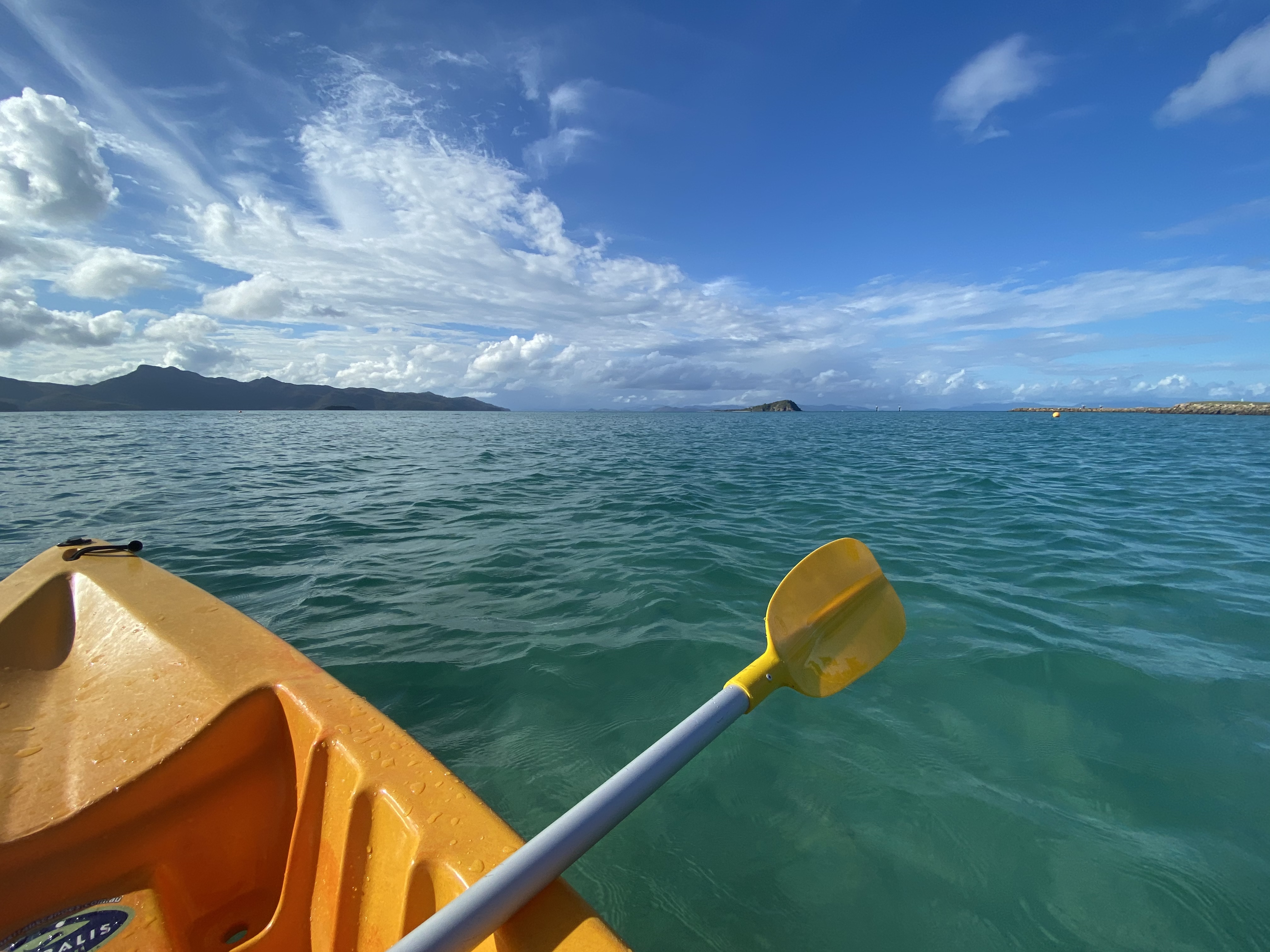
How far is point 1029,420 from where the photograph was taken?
79.5 metres

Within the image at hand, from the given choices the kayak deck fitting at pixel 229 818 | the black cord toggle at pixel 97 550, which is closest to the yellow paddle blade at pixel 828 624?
the kayak deck fitting at pixel 229 818

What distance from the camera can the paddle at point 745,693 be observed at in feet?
3.99

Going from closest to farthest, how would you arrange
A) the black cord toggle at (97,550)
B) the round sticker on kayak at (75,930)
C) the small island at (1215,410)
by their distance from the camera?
the round sticker on kayak at (75,930) → the black cord toggle at (97,550) → the small island at (1215,410)

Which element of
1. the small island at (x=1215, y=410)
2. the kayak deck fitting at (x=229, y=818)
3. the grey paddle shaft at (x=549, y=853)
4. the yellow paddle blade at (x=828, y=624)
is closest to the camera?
the grey paddle shaft at (x=549, y=853)

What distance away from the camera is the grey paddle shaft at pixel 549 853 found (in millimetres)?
1157

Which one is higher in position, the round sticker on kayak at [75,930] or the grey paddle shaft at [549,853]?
the grey paddle shaft at [549,853]

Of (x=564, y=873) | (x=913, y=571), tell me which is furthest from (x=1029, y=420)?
(x=564, y=873)

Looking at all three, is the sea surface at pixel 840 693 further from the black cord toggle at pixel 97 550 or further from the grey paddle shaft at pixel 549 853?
the black cord toggle at pixel 97 550

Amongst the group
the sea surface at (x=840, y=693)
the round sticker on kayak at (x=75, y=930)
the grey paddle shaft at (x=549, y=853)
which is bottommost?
the sea surface at (x=840, y=693)

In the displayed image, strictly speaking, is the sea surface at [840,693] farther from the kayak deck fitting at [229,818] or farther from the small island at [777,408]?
the small island at [777,408]

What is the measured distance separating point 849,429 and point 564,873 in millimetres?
49201

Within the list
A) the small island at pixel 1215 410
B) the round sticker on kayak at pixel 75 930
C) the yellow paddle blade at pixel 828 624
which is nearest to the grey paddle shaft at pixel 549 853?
the yellow paddle blade at pixel 828 624

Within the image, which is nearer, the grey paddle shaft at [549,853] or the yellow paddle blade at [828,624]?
the grey paddle shaft at [549,853]

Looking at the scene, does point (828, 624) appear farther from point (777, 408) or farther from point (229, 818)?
point (777, 408)
